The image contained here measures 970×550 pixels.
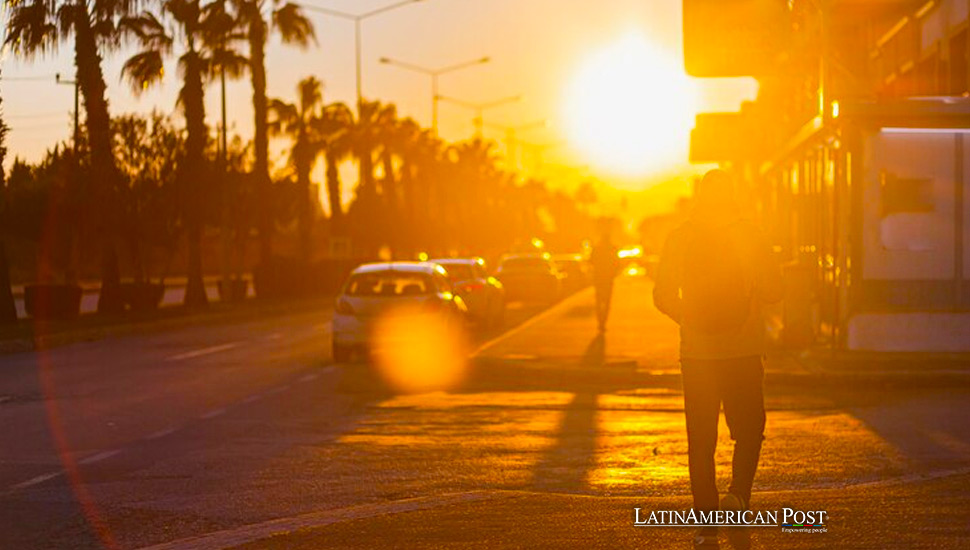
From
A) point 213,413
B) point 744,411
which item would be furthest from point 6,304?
point 744,411

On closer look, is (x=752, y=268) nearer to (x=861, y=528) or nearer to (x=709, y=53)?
(x=861, y=528)

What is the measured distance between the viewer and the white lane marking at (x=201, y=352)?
91.3ft

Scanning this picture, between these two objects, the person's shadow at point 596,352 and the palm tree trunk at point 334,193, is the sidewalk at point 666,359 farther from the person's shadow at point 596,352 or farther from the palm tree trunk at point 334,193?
the palm tree trunk at point 334,193

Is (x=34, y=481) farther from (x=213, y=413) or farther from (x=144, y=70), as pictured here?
(x=144, y=70)

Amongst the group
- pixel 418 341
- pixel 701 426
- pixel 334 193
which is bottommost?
pixel 418 341

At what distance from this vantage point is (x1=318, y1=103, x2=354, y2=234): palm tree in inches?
3361

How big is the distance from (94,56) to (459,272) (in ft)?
48.2

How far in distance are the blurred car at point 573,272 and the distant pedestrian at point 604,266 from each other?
3292 centimetres

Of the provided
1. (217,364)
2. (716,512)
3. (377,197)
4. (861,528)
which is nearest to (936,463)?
(861,528)

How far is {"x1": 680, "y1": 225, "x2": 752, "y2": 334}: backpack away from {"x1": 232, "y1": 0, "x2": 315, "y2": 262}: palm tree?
50319 millimetres

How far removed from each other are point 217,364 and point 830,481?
50.0 ft

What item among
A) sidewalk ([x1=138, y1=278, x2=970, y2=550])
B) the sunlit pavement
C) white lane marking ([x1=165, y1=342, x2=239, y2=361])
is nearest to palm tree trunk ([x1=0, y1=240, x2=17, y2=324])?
white lane marking ([x1=165, y1=342, x2=239, y2=361])

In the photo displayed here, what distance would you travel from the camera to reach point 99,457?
13891 mm

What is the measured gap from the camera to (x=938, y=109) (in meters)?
23.2
